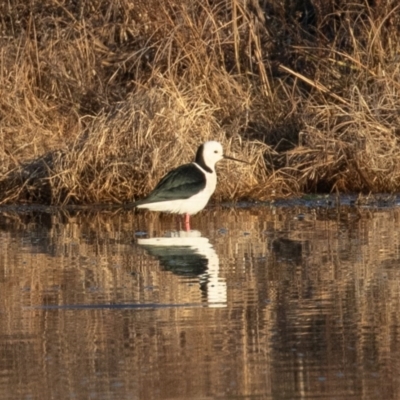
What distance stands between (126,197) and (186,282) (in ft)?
16.6

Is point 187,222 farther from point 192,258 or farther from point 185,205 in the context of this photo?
point 192,258

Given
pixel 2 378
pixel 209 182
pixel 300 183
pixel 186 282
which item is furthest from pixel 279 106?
pixel 2 378

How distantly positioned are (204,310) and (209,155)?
5293 millimetres

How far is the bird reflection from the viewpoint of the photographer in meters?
8.20

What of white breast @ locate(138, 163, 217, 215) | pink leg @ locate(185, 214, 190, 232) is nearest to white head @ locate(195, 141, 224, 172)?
white breast @ locate(138, 163, 217, 215)

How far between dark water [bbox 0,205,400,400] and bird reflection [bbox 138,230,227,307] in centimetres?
1

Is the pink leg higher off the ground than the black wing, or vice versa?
the black wing

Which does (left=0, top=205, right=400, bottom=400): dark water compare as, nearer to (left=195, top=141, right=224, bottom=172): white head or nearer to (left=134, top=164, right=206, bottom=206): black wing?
(left=134, top=164, right=206, bottom=206): black wing

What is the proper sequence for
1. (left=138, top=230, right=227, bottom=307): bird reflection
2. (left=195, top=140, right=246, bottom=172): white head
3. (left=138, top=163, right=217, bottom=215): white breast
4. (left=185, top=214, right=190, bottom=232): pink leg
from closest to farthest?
(left=138, top=230, right=227, bottom=307): bird reflection < (left=185, top=214, right=190, bottom=232): pink leg < (left=138, top=163, right=217, bottom=215): white breast < (left=195, top=140, right=246, bottom=172): white head

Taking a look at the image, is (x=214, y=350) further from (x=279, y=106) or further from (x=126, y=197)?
(x=279, y=106)

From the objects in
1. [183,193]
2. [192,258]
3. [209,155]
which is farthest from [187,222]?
[192,258]

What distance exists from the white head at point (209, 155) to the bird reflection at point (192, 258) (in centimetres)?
121

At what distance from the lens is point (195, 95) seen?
1454cm

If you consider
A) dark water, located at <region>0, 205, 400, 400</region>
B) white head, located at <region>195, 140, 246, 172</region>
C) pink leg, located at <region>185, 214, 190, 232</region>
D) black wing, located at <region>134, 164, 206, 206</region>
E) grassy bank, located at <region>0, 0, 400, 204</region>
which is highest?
grassy bank, located at <region>0, 0, 400, 204</region>
